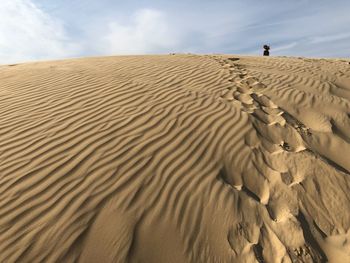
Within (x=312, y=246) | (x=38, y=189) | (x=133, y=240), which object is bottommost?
(x=312, y=246)

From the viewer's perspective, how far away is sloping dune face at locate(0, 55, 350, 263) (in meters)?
3.61

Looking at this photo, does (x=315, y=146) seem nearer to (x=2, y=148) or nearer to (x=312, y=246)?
(x=312, y=246)

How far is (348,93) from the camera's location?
8.62 meters

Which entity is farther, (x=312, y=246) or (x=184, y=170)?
(x=184, y=170)

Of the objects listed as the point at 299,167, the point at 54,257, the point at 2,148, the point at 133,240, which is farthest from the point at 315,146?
the point at 2,148

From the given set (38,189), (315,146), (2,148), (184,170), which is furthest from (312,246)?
(2,148)

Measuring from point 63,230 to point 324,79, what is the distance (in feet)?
27.3

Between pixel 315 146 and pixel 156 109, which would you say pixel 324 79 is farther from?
→ pixel 156 109

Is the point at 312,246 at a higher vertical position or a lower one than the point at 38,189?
lower

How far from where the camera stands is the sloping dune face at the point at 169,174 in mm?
3607

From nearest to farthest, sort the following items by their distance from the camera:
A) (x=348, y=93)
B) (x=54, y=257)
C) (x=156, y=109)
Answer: (x=54, y=257), (x=156, y=109), (x=348, y=93)

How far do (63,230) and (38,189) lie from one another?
711 mm

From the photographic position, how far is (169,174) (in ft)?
14.9

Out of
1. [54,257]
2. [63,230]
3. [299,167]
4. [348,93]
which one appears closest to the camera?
[54,257]
